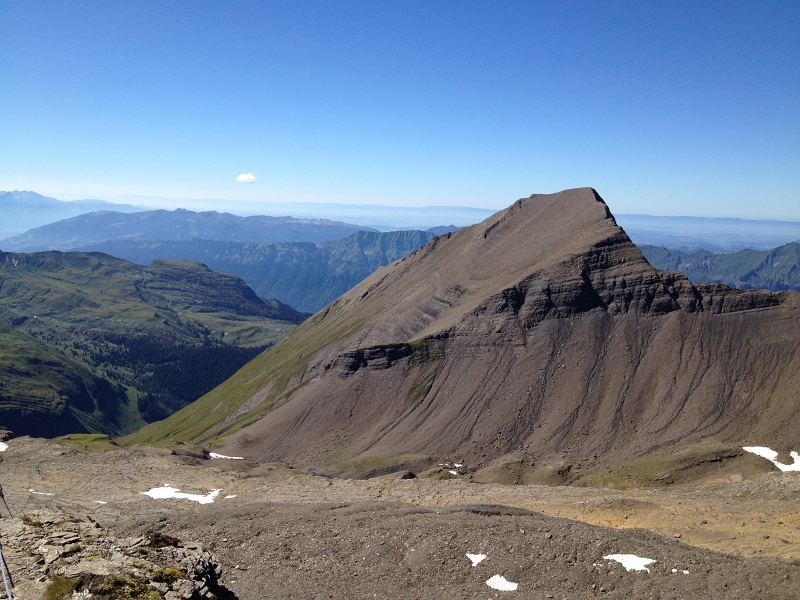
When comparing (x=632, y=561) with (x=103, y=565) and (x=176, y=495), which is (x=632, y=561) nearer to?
(x=103, y=565)

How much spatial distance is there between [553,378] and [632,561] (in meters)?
76.1

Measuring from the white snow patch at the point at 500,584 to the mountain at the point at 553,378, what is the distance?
179 ft

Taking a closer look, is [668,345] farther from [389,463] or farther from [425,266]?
[425,266]

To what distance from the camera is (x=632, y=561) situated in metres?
36.4

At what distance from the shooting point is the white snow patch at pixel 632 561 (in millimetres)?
35625

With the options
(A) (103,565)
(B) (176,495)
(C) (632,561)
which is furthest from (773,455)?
(A) (103,565)

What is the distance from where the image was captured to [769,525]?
46969 millimetres

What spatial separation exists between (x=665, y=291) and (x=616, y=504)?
3063 inches

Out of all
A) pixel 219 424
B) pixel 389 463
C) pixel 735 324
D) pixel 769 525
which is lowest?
pixel 219 424

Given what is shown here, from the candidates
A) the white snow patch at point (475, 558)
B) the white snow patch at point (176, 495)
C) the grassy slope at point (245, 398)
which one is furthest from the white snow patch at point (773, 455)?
the grassy slope at point (245, 398)

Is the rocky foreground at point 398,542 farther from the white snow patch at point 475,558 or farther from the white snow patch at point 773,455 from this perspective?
the white snow patch at point 773,455

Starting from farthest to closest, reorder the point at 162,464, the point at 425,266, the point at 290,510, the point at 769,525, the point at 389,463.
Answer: the point at 425,266
the point at 389,463
the point at 162,464
the point at 290,510
the point at 769,525

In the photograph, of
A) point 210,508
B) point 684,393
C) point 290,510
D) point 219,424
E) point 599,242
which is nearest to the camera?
point 290,510

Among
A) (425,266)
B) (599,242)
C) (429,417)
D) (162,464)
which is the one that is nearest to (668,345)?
(599,242)
